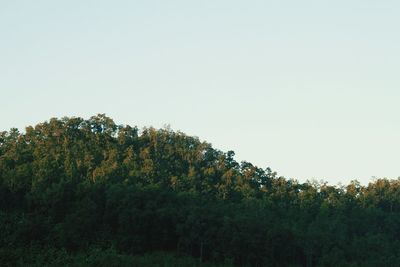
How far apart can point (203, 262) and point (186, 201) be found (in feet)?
23.5

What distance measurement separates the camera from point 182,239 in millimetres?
51844

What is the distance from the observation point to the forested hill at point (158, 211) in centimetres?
5069

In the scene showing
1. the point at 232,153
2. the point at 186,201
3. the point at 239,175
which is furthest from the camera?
the point at 232,153

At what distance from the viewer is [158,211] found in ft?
171

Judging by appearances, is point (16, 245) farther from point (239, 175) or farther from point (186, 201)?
point (239, 175)

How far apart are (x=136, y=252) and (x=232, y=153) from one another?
93.3 ft

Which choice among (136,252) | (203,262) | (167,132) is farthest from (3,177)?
(167,132)

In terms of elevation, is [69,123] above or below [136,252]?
above

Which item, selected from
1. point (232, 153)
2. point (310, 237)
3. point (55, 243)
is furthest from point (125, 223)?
point (232, 153)

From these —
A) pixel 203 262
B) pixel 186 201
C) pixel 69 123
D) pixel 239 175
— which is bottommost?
pixel 203 262

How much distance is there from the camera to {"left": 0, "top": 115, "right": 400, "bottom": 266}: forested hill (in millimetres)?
50688

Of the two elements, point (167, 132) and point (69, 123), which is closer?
point (69, 123)

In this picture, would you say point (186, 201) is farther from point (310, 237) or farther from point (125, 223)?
point (310, 237)

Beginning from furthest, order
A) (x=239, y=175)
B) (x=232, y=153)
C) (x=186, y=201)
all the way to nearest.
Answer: (x=232, y=153) < (x=239, y=175) < (x=186, y=201)
